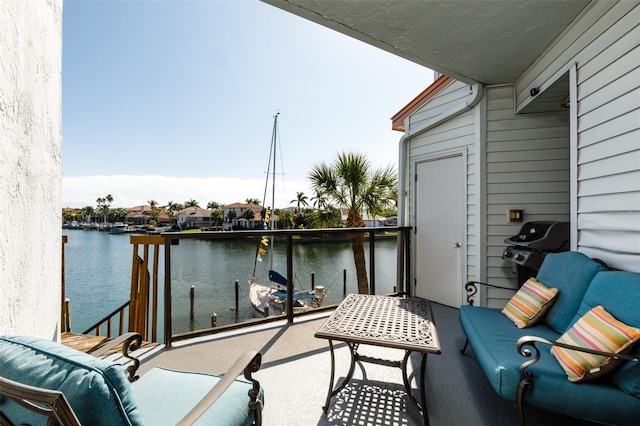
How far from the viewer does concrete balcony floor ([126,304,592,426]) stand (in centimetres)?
170

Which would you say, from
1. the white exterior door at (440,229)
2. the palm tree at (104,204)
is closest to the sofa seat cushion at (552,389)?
the white exterior door at (440,229)

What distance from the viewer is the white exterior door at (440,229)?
369cm

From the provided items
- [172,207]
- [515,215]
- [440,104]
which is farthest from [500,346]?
[172,207]

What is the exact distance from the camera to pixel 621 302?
1.48m

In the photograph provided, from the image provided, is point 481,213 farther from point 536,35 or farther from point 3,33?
point 3,33

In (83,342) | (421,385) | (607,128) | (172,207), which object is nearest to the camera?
(421,385)

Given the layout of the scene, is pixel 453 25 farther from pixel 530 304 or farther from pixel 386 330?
pixel 386 330

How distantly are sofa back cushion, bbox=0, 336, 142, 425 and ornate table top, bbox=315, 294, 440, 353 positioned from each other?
107 cm

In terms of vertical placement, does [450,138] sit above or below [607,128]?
above

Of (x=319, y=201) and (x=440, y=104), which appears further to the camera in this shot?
(x=319, y=201)

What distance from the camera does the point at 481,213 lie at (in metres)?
3.33

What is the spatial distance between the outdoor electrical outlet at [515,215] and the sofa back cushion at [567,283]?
108 cm

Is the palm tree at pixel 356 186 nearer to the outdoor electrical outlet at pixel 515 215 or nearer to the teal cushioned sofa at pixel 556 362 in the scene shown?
the outdoor electrical outlet at pixel 515 215

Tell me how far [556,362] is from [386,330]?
0.86 m
